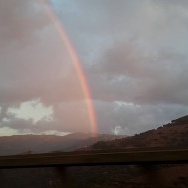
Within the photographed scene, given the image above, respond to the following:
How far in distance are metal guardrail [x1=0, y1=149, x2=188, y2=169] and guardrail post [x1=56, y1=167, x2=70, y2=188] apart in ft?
0.26

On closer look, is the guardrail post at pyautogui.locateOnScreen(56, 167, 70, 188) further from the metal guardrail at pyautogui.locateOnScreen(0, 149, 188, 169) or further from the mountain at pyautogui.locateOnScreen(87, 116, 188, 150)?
the mountain at pyautogui.locateOnScreen(87, 116, 188, 150)

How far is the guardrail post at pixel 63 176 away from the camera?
6.13 metres

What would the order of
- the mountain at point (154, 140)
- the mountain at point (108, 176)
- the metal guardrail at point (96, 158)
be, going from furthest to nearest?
the mountain at point (154, 140) < the mountain at point (108, 176) < the metal guardrail at point (96, 158)

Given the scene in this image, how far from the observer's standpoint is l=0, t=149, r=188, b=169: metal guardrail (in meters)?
4.84

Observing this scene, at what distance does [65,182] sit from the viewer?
6.14 m

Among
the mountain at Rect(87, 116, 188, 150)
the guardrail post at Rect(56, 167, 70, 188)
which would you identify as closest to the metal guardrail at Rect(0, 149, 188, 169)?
the guardrail post at Rect(56, 167, 70, 188)

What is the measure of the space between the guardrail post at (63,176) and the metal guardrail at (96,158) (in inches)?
3.1

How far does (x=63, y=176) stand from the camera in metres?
6.18

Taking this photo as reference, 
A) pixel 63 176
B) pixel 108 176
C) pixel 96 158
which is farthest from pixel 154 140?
pixel 96 158

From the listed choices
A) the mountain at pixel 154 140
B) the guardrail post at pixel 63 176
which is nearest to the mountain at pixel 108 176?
the guardrail post at pixel 63 176

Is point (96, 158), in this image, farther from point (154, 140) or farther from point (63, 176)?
point (154, 140)

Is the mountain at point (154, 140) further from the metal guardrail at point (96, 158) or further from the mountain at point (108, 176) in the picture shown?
the metal guardrail at point (96, 158)

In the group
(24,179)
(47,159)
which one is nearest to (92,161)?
(47,159)

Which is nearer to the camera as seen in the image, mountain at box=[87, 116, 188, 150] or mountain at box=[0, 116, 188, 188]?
mountain at box=[0, 116, 188, 188]
